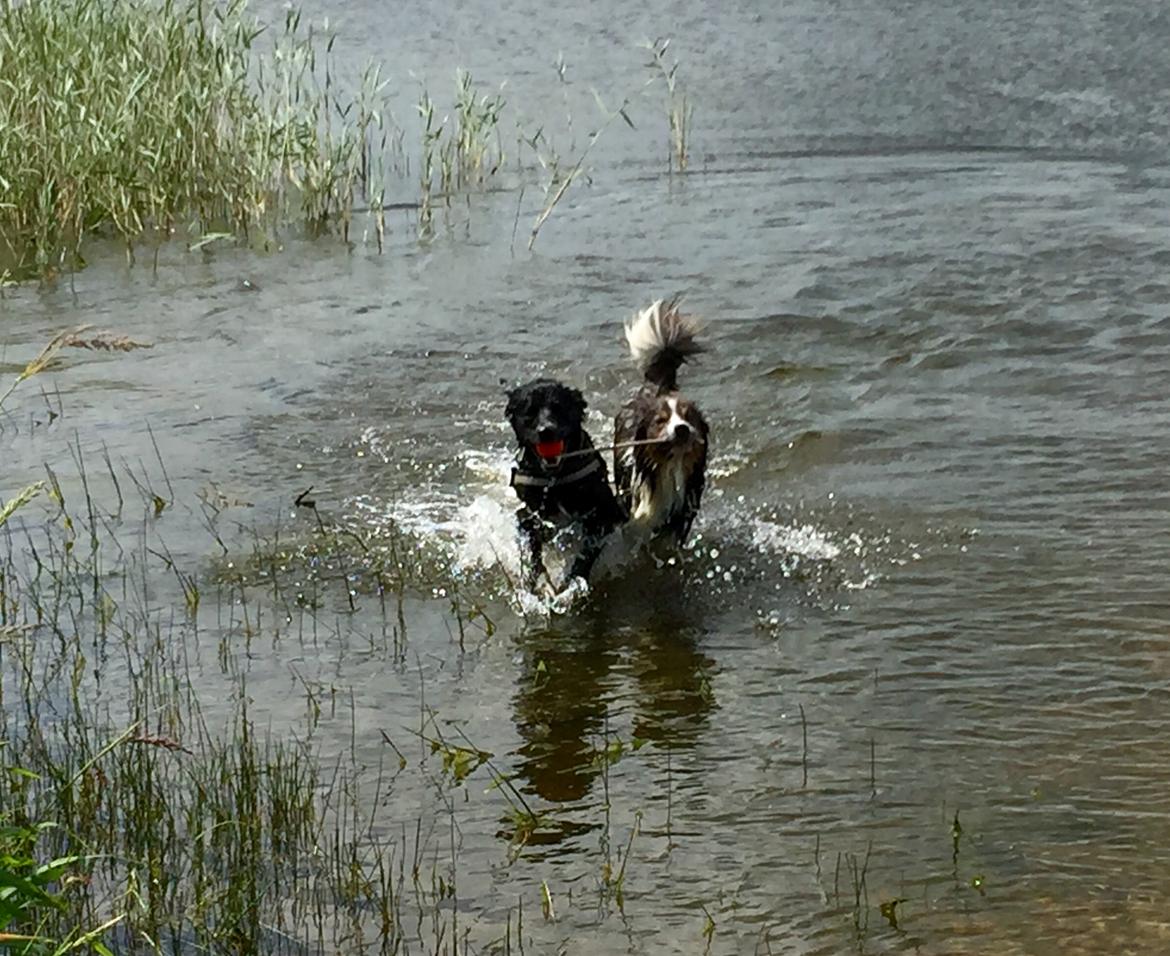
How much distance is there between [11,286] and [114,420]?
329cm

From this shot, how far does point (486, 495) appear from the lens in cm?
847

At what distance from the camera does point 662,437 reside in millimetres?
7277

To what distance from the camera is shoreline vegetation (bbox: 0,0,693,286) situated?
12.3 m

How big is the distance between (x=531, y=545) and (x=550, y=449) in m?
0.47

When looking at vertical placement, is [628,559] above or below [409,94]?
below

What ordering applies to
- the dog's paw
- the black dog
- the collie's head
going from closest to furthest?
the dog's paw → the black dog → the collie's head

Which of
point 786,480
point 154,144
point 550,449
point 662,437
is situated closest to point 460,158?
point 154,144

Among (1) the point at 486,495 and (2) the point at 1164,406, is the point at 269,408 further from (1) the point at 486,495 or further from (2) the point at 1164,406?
(2) the point at 1164,406

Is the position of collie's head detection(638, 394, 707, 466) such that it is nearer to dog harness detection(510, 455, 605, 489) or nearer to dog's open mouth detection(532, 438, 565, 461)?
dog harness detection(510, 455, 605, 489)

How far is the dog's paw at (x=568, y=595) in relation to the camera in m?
7.00

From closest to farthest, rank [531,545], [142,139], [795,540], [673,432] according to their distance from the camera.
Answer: [673,432] < [531,545] < [795,540] < [142,139]

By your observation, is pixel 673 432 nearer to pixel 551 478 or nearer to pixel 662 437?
pixel 662 437

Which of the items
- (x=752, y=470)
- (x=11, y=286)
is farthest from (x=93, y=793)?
(x=11, y=286)

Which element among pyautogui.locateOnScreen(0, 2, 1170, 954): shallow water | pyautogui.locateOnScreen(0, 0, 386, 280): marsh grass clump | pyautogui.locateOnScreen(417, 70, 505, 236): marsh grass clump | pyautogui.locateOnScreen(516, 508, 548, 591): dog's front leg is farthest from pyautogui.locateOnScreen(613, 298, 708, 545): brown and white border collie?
pyautogui.locateOnScreen(417, 70, 505, 236): marsh grass clump
